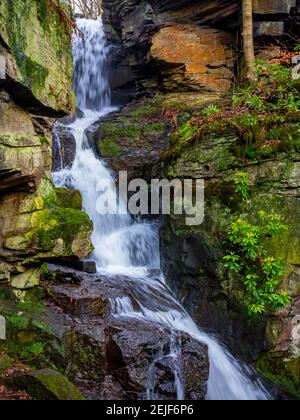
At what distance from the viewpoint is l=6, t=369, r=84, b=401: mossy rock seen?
12.9 feet

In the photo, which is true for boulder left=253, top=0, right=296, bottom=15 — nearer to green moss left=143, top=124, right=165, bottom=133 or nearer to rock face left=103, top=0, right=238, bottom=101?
rock face left=103, top=0, right=238, bottom=101

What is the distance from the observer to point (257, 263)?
6.05 meters

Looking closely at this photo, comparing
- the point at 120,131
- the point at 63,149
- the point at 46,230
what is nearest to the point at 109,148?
the point at 120,131

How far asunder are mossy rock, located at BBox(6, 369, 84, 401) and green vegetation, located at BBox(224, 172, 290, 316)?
301cm

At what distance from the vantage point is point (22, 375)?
4.12 m

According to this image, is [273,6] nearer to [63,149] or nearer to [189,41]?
[189,41]

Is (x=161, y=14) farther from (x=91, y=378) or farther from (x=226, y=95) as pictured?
(x=91, y=378)

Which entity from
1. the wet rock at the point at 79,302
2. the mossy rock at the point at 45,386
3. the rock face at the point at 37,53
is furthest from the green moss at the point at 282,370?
the rock face at the point at 37,53

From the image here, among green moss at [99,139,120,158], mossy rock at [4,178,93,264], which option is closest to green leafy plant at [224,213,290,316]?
mossy rock at [4,178,93,264]

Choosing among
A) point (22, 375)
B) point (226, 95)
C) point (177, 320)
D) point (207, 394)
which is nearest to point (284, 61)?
point (226, 95)

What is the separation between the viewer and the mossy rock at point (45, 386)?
3921 millimetres

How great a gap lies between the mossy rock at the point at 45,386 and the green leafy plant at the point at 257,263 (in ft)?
9.86

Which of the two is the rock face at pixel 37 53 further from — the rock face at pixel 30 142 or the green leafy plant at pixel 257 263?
the green leafy plant at pixel 257 263

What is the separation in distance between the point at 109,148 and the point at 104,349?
7.15 m
